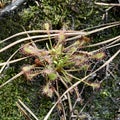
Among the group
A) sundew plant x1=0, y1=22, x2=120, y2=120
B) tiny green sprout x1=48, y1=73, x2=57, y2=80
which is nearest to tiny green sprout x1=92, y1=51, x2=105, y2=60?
sundew plant x1=0, y1=22, x2=120, y2=120

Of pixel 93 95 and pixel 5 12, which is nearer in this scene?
pixel 93 95

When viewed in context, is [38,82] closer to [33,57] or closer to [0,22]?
[33,57]

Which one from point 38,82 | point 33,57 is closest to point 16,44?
point 33,57

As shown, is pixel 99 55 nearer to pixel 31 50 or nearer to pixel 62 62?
pixel 62 62

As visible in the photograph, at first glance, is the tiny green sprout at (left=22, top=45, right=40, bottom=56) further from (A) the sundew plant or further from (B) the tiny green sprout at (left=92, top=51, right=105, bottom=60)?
(B) the tiny green sprout at (left=92, top=51, right=105, bottom=60)

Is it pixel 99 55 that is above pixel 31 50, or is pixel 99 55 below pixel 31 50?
below

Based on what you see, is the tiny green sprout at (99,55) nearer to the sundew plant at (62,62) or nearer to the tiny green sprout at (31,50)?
the sundew plant at (62,62)

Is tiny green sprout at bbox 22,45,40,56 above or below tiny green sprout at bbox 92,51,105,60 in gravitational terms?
above

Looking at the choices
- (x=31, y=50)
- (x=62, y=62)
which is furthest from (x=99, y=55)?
(x=31, y=50)

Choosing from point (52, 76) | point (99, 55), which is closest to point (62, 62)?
point (52, 76)

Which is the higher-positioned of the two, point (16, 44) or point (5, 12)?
point (5, 12)

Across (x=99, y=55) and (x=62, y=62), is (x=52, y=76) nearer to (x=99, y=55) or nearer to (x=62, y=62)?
(x=62, y=62)
